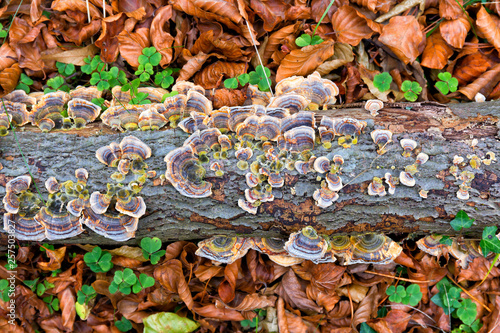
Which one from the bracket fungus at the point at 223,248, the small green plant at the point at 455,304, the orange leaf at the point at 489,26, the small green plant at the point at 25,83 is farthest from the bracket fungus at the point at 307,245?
the small green plant at the point at 25,83

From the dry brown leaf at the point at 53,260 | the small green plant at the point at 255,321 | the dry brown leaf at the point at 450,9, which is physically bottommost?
the small green plant at the point at 255,321

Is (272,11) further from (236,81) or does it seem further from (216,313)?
(216,313)

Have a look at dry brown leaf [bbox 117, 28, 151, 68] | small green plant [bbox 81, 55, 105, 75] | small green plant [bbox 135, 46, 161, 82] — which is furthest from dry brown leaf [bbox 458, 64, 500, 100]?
small green plant [bbox 81, 55, 105, 75]

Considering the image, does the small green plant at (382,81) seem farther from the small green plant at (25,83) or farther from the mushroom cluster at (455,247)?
the small green plant at (25,83)

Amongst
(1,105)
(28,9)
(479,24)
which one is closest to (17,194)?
(1,105)

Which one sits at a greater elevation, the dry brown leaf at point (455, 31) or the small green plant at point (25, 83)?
the dry brown leaf at point (455, 31)

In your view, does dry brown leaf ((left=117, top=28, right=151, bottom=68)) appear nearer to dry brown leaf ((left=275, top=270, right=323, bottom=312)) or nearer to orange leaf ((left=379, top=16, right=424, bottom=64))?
orange leaf ((left=379, top=16, right=424, bottom=64))
